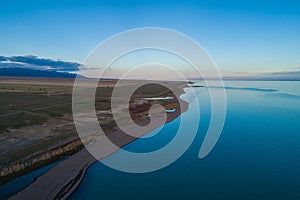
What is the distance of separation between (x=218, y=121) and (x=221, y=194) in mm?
23595

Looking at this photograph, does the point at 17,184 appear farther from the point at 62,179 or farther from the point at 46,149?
the point at 46,149

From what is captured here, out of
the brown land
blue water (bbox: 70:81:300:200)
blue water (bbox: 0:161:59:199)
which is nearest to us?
blue water (bbox: 0:161:59:199)

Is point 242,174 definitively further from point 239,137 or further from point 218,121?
point 218,121

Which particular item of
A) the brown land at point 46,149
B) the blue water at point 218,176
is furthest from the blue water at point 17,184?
the blue water at point 218,176

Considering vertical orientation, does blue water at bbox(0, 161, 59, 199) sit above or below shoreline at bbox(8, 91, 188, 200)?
below

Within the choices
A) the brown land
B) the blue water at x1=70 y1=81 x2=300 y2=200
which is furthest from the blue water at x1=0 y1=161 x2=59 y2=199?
the blue water at x1=70 y1=81 x2=300 y2=200

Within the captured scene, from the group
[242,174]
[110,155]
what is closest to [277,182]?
[242,174]

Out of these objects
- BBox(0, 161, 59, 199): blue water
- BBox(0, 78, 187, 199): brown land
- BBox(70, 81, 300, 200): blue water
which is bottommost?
BBox(0, 161, 59, 199): blue water

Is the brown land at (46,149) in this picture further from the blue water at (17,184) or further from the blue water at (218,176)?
the blue water at (218,176)

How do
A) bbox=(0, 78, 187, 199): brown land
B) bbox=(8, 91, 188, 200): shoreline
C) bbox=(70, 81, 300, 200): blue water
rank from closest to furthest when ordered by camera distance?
bbox=(8, 91, 188, 200): shoreline
bbox=(70, 81, 300, 200): blue water
bbox=(0, 78, 187, 199): brown land

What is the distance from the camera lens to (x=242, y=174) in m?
17.8

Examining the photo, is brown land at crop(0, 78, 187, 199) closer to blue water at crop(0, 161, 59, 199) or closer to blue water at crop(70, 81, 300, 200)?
blue water at crop(0, 161, 59, 199)

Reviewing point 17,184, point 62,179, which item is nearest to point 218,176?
point 62,179

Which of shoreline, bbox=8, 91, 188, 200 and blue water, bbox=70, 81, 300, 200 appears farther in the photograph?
blue water, bbox=70, 81, 300, 200
